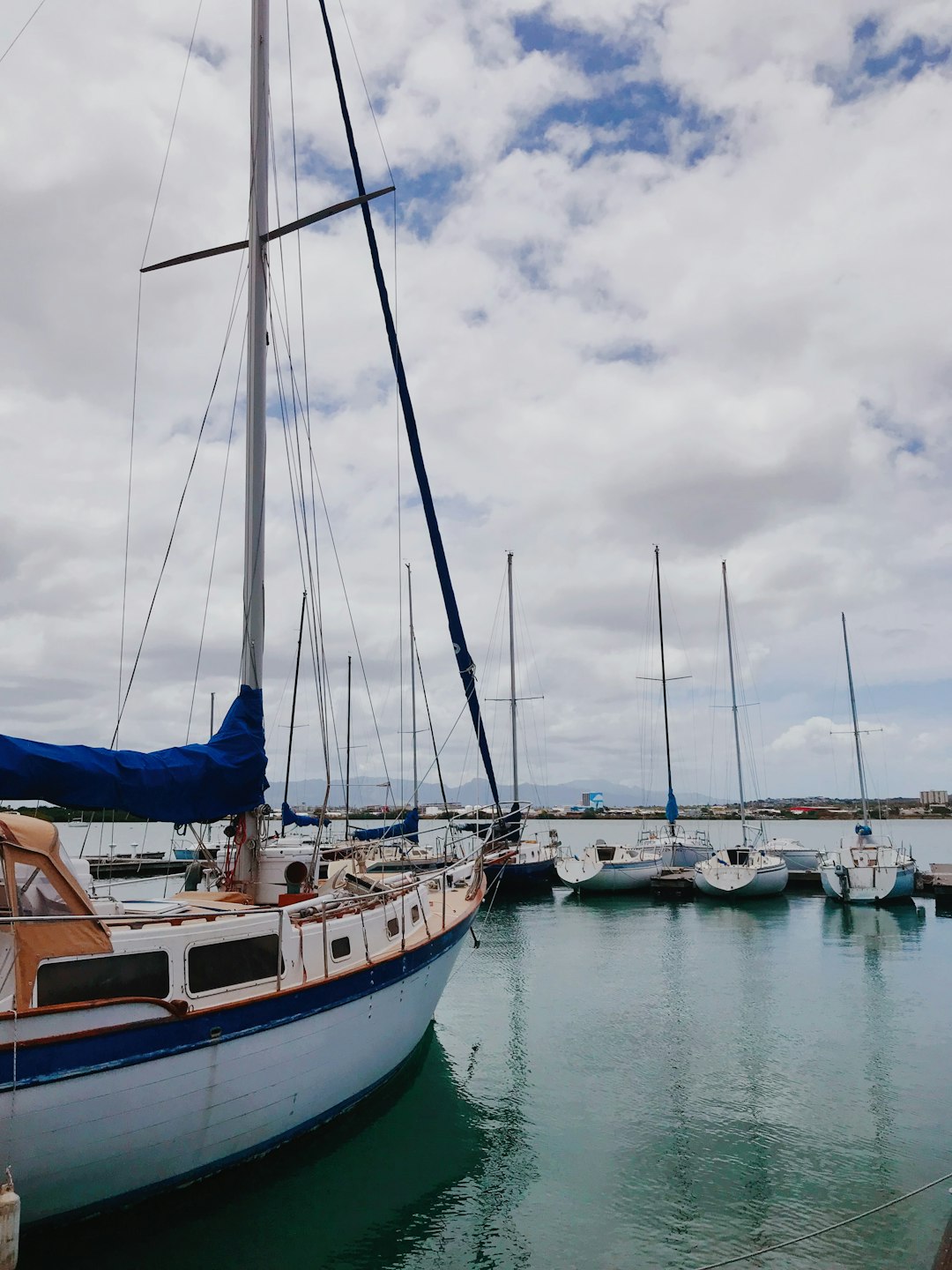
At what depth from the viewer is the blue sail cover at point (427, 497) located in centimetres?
1620

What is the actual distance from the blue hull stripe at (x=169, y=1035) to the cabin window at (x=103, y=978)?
0.41 metres

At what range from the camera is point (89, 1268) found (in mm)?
8297

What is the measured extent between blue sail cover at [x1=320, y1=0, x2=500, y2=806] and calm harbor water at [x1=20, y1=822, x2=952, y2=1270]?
217 inches

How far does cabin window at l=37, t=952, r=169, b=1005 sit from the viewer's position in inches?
321

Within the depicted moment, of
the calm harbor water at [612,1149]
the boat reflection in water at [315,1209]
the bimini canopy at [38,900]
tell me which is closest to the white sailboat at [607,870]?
the calm harbor water at [612,1149]

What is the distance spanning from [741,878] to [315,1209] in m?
34.0

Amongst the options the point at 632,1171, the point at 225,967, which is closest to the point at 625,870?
the point at 632,1171

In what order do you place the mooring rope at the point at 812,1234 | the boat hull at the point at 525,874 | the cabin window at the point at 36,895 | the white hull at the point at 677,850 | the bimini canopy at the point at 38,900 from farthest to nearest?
1. the white hull at the point at 677,850
2. the boat hull at the point at 525,874
3. the mooring rope at the point at 812,1234
4. the cabin window at the point at 36,895
5. the bimini canopy at the point at 38,900

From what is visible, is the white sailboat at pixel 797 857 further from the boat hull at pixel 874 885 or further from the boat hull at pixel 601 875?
the boat hull at pixel 601 875

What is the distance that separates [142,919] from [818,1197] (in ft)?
28.2

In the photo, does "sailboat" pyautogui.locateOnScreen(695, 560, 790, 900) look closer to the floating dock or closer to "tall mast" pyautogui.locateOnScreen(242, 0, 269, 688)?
the floating dock

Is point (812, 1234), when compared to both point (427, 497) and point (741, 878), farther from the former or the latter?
point (741, 878)

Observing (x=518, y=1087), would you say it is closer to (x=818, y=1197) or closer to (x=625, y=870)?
(x=818, y=1197)

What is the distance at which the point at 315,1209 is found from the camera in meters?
9.76
